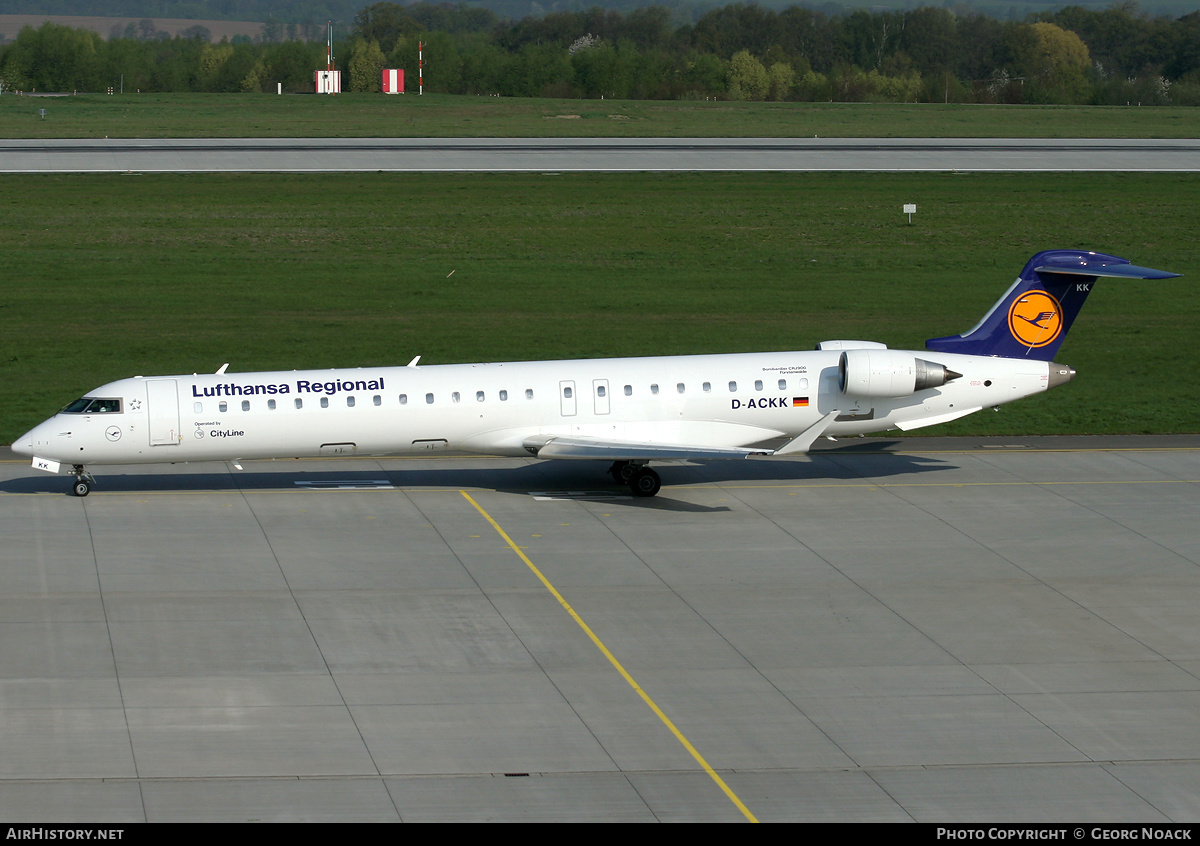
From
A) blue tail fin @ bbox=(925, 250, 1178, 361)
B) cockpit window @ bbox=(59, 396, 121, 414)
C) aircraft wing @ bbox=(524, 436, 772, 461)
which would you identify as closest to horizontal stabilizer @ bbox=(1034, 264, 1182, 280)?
blue tail fin @ bbox=(925, 250, 1178, 361)

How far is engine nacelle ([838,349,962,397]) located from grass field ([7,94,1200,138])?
66134mm

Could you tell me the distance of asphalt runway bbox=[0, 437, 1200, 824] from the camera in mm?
17062

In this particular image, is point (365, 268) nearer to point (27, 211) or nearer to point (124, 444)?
point (27, 211)

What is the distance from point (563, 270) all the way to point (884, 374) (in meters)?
29.7

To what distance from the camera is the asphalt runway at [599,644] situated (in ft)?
56.0

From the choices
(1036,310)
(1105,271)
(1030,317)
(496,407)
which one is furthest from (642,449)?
(1105,271)

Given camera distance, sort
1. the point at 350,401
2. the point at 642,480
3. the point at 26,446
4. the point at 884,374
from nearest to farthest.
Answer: the point at 26,446, the point at 350,401, the point at 884,374, the point at 642,480

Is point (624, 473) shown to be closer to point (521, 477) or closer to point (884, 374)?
point (521, 477)

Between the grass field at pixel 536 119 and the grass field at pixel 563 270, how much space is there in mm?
21612

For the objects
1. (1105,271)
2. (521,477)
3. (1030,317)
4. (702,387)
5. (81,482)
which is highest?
(1105,271)

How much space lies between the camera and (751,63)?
462 ft

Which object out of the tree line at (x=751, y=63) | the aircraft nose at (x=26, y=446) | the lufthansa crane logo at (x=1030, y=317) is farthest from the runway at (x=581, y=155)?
the aircraft nose at (x=26, y=446)

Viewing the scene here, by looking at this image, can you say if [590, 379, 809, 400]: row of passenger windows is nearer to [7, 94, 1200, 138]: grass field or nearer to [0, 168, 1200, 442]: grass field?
[0, 168, 1200, 442]: grass field
